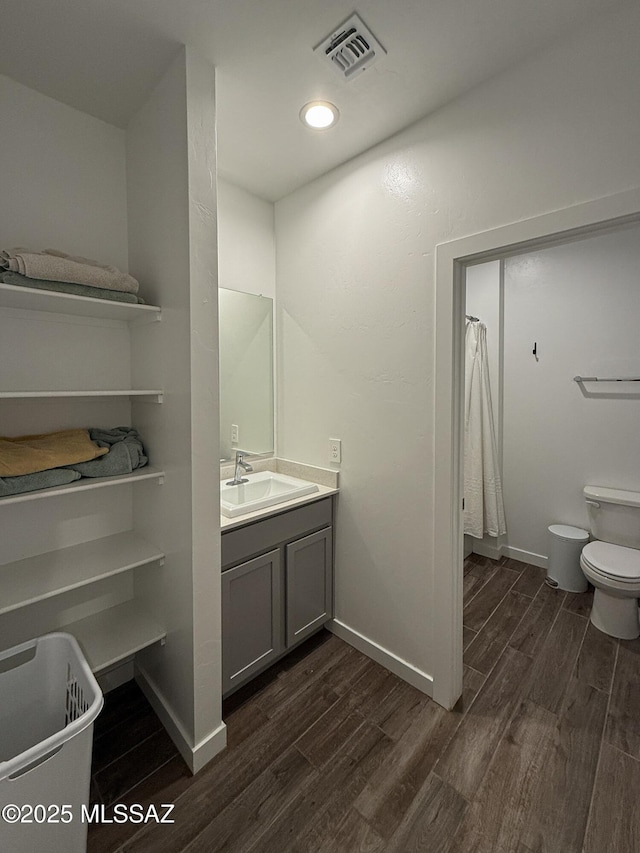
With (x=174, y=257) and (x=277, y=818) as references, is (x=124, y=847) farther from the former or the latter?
(x=174, y=257)

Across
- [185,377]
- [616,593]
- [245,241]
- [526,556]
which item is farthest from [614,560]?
[245,241]

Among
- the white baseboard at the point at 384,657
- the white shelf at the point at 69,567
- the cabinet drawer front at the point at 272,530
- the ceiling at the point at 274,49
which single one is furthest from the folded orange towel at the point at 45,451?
the white baseboard at the point at 384,657

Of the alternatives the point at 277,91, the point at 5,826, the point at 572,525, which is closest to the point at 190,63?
the point at 277,91

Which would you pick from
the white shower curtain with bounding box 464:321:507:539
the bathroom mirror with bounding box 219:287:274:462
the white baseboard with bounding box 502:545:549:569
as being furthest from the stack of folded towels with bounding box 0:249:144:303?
the white baseboard with bounding box 502:545:549:569

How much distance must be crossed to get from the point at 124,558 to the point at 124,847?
2.89ft

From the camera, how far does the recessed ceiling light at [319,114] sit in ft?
5.21

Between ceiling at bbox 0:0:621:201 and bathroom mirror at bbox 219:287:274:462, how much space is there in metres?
0.87

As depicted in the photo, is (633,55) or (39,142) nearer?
(633,55)

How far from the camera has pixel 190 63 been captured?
1328 mm

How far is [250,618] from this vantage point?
1779mm

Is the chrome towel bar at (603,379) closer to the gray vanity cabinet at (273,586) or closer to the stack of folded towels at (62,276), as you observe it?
the gray vanity cabinet at (273,586)

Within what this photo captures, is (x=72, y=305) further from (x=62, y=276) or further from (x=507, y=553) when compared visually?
(x=507, y=553)

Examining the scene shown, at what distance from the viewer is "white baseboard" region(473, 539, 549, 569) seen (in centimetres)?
297

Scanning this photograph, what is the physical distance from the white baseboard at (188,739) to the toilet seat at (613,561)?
2140 millimetres
